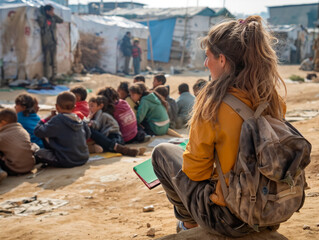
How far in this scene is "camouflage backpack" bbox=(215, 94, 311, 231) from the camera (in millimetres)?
Result: 1855

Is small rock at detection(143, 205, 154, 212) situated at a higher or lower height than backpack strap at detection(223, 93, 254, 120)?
lower

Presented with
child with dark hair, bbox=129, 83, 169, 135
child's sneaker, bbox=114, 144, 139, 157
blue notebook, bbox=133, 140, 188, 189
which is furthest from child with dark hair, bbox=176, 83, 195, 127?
blue notebook, bbox=133, 140, 188, 189

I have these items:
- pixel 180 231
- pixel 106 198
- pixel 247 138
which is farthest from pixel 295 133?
pixel 106 198

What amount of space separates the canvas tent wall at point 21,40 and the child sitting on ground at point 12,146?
8439 millimetres

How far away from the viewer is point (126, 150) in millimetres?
5797

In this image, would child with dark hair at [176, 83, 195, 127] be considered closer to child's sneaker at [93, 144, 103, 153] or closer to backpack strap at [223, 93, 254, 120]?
child's sneaker at [93, 144, 103, 153]

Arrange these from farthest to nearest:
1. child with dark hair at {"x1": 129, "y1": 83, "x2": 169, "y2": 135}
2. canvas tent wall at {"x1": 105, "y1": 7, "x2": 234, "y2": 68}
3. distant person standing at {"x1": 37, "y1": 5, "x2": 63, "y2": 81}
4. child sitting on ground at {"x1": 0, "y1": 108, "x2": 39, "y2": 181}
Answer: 1. canvas tent wall at {"x1": 105, "y1": 7, "x2": 234, "y2": 68}
2. distant person standing at {"x1": 37, "y1": 5, "x2": 63, "y2": 81}
3. child with dark hair at {"x1": 129, "y1": 83, "x2": 169, "y2": 135}
4. child sitting on ground at {"x1": 0, "y1": 108, "x2": 39, "y2": 181}

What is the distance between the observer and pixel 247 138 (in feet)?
6.21

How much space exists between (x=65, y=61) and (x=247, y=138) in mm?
14191

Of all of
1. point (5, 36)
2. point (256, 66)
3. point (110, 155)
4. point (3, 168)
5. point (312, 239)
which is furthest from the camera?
point (5, 36)

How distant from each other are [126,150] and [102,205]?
6.73ft

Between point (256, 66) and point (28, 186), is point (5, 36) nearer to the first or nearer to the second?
point (28, 186)

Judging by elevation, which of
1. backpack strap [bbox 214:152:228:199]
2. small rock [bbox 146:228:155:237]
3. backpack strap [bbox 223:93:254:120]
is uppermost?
backpack strap [bbox 223:93:254:120]

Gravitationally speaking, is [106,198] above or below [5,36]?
below
